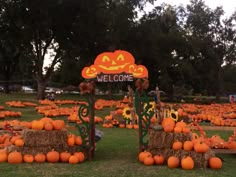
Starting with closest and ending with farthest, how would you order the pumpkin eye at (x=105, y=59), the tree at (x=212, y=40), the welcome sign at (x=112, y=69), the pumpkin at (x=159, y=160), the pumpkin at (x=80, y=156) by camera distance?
A: the pumpkin at (x=159, y=160) → the pumpkin at (x=80, y=156) → the welcome sign at (x=112, y=69) → the pumpkin eye at (x=105, y=59) → the tree at (x=212, y=40)

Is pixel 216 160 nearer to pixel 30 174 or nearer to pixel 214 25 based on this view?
pixel 30 174

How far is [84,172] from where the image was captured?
834 cm

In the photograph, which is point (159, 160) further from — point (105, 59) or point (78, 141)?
point (105, 59)

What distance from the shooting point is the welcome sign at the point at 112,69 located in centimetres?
1048

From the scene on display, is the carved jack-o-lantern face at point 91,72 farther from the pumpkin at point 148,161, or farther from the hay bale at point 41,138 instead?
the pumpkin at point 148,161

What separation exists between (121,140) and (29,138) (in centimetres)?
442

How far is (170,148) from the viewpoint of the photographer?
9.16m

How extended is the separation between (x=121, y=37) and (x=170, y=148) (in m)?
32.6

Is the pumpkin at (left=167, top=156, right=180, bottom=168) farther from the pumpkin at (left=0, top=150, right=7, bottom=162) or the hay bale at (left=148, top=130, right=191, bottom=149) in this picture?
→ the pumpkin at (left=0, top=150, right=7, bottom=162)

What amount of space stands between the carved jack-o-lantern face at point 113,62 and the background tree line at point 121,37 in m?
23.8

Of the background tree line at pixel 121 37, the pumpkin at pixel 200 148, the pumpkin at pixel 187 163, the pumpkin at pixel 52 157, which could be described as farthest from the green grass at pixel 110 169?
the background tree line at pixel 121 37

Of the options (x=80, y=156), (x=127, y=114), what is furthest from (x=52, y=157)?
(x=127, y=114)

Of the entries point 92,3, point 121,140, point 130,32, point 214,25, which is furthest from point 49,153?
point 214,25

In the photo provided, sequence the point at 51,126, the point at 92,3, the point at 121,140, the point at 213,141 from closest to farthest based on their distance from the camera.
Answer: the point at 51,126, the point at 213,141, the point at 121,140, the point at 92,3
